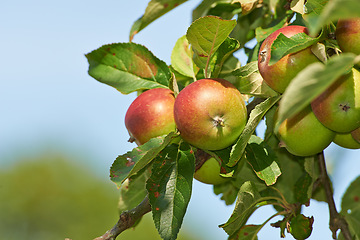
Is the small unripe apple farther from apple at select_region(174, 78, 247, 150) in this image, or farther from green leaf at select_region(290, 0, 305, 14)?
green leaf at select_region(290, 0, 305, 14)

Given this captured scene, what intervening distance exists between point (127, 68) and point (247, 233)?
565mm

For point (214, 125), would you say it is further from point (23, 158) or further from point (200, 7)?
point (23, 158)

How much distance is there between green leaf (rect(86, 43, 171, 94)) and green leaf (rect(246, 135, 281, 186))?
279mm

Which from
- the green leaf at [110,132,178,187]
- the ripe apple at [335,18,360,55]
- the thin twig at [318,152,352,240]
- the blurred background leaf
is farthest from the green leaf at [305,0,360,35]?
the blurred background leaf

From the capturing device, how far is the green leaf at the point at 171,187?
1.01 metres

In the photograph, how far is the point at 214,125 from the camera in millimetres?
1011

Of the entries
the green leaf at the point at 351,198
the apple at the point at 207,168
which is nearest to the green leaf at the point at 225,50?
the apple at the point at 207,168

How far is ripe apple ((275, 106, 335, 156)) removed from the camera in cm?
104

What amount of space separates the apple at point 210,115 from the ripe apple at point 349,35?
0.81 feet

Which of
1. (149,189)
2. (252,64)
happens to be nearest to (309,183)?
(252,64)

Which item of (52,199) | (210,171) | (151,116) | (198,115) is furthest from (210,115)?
(52,199)

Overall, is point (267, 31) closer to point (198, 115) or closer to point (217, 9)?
point (217, 9)

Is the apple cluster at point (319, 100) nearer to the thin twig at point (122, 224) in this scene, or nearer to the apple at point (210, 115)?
the apple at point (210, 115)

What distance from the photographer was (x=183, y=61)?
133cm
